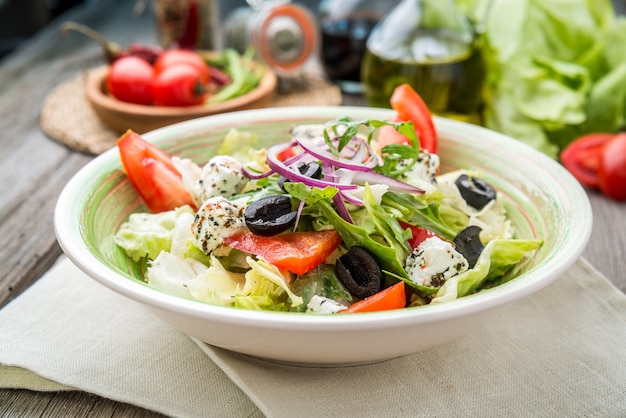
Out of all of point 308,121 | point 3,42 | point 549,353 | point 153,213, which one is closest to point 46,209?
point 153,213

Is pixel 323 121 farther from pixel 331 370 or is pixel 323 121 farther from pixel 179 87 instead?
pixel 179 87

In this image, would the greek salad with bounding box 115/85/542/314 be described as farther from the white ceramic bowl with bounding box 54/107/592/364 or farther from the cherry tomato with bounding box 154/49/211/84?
the cherry tomato with bounding box 154/49/211/84

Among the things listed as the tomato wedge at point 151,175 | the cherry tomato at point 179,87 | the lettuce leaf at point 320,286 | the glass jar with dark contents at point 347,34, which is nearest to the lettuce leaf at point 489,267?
the lettuce leaf at point 320,286

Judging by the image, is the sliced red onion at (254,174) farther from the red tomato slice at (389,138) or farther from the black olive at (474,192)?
the black olive at (474,192)

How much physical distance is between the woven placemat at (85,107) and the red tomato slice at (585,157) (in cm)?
131

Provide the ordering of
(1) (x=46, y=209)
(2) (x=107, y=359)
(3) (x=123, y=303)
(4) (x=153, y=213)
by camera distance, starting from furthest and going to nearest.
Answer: (1) (x=46, y=209)
(4) (x=153, y=213)
(3) (x=123, y=303)
(2) (x=107, y=359)

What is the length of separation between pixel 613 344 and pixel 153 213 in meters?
1.37

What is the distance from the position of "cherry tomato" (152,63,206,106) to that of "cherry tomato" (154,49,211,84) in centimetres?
12

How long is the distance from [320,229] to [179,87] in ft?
6.35

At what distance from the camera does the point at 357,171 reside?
1857mm

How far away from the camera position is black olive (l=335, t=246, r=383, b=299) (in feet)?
5.37

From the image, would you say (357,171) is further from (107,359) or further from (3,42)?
(3,42)

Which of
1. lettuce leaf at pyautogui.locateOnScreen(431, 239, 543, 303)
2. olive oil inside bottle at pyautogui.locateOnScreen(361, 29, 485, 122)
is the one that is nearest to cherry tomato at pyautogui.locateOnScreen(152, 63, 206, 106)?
olive oil inside bottle at pyautogui.locateOnScreen(361, 29, 485, 122)

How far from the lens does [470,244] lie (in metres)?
1.83
